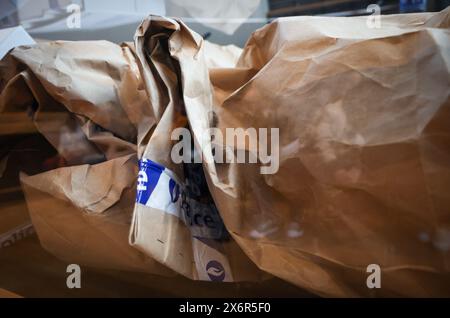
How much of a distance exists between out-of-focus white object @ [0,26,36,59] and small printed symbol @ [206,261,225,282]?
1.59 ft

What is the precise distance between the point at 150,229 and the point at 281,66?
0.25m

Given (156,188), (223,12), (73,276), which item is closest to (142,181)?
(156,188)

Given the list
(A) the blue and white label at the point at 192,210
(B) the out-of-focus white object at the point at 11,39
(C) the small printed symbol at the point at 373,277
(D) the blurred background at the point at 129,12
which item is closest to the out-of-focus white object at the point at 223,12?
(D) the blurred background at the point at 129,12

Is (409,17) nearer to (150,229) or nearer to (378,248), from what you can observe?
(378,248)

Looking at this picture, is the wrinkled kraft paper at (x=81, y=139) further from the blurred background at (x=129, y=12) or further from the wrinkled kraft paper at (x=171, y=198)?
the blurred background at (x=129, y=12)

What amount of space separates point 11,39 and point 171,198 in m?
0.44

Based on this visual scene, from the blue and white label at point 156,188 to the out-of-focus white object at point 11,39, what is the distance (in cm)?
37

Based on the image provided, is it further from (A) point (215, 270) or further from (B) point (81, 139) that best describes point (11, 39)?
(A) point (215, 270)

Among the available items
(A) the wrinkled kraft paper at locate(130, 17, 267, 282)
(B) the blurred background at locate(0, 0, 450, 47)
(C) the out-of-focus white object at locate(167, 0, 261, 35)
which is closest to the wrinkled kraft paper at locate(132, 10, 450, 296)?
(A) the wrinkled kraft paper at locate(130, 17, 267, 282)

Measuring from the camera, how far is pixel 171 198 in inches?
18.0

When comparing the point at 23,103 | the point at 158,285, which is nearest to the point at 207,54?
the point at 23,103

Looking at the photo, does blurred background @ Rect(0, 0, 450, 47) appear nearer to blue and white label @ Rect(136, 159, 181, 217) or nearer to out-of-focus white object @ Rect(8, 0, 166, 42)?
out-of-focus white object @ Rect(8, 0, 166, 42)

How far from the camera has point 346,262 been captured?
16.2 inches
